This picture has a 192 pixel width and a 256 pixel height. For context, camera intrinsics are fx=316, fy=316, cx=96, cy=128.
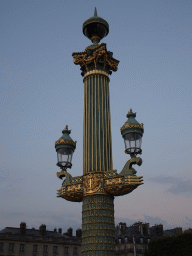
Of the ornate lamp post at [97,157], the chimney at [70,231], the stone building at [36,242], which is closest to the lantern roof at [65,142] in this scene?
the ornate lamp post at [97,157]

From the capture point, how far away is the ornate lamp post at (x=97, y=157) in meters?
14.1

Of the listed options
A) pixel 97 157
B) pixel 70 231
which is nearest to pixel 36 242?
pixel 70 231

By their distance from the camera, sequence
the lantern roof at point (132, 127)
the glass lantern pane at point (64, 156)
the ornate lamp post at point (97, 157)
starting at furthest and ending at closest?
1. the glass lantern pane at point (64, 156)
2. the lantern roof at point (132, 127)
3. the ornate lamp post at point (97, 157)

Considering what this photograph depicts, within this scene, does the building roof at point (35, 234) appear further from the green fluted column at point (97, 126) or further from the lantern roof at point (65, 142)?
the green fluted column at point (97, 126)

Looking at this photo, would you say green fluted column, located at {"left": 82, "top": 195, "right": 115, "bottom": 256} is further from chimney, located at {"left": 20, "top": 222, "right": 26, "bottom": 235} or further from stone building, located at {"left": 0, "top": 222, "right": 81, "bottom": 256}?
chimney, located at {"left": 20, "top": 222, "right": 26, "bottom": 235}

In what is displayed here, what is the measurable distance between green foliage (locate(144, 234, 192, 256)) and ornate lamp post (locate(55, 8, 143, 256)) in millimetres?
17901

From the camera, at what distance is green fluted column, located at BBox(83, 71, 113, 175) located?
51.2 feet

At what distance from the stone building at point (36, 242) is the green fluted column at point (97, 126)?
4608 cm

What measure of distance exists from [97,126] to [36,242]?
48.4m

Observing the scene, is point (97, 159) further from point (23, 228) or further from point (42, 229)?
point (42, 229)

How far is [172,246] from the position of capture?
30.9m

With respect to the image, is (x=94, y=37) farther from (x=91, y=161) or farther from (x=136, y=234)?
(x=136, y=234)

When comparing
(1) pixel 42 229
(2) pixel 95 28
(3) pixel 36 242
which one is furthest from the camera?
(1) pixel 42 229

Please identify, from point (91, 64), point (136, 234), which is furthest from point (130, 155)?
point (136, 234)
